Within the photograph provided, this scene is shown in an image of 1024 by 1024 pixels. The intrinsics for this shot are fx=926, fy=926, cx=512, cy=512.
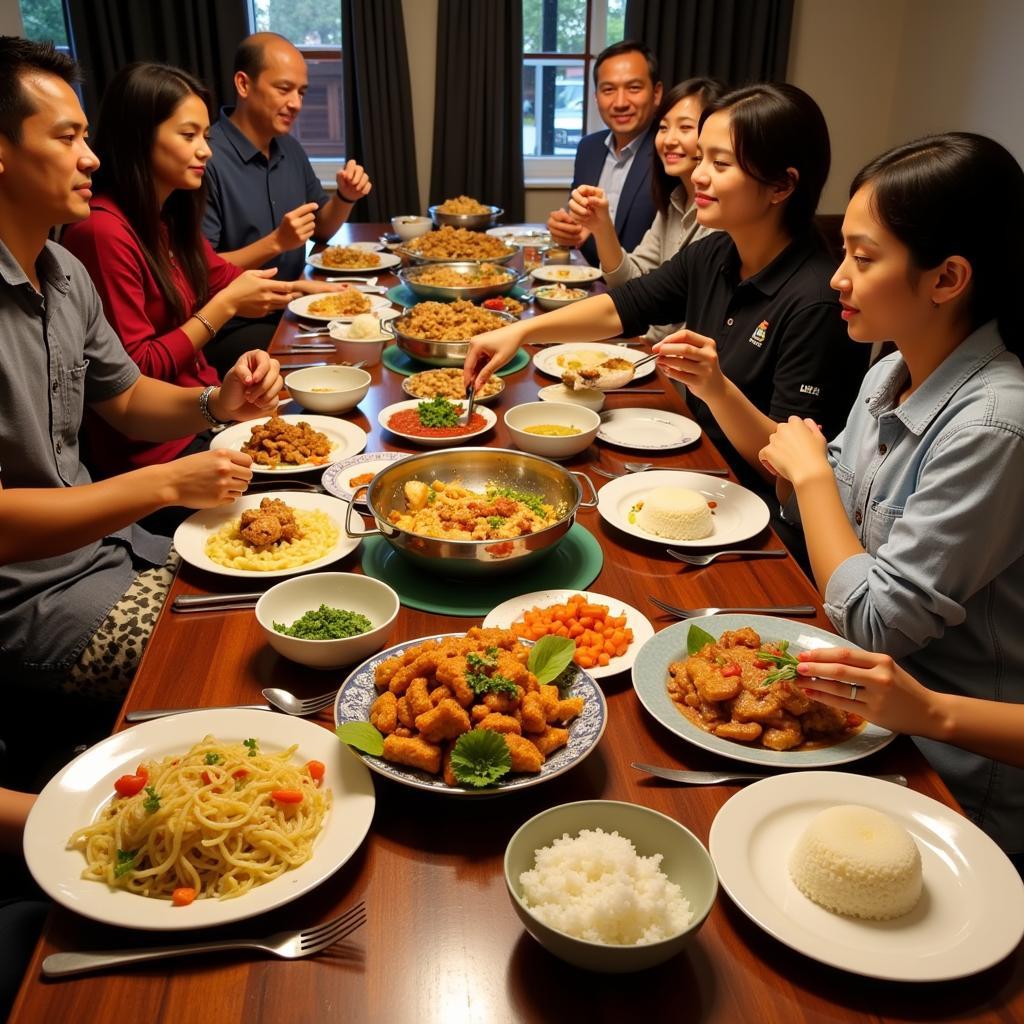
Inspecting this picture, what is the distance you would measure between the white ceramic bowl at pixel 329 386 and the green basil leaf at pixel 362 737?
4.71ft

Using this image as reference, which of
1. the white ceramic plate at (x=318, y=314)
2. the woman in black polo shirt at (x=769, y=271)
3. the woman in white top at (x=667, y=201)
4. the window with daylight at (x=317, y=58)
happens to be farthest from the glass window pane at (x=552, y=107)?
the woman in black polo shirt at (x=769, y=271)

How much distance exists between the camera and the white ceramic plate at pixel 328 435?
228cm

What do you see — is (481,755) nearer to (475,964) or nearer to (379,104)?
(475,964)

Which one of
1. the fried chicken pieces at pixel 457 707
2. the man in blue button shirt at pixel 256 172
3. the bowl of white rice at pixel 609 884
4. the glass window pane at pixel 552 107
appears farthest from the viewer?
the glass window pane at pixel 552 107

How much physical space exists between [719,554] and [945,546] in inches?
17.8

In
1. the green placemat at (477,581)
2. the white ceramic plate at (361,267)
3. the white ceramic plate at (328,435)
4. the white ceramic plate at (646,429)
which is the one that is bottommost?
the green placemat at (477,581)

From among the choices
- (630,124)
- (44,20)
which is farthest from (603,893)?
(44,20)

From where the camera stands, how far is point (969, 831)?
112 cm

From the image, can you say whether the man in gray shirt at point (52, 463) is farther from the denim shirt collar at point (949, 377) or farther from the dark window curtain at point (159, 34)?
the dark window curtain at point (159, 34)

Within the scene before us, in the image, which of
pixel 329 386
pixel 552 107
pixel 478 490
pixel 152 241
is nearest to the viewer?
pixel 478 490

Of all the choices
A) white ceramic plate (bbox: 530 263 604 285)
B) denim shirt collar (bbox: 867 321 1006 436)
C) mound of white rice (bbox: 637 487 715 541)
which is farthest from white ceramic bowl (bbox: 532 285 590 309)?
denim shirt collar (bbox: 867 321 1006 436)

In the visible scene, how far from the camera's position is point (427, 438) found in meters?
2.31

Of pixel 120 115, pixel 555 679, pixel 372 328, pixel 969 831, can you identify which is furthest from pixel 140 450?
pixel 969 831

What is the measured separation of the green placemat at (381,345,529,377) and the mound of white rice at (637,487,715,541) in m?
1.12
